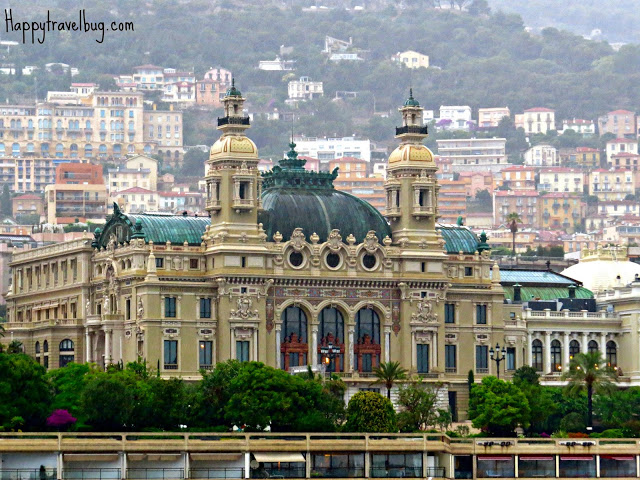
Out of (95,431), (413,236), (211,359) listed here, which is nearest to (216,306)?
(211,359)

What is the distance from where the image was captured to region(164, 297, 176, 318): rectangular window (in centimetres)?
19062

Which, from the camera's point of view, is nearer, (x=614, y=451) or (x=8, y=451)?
(x=8, y=451)

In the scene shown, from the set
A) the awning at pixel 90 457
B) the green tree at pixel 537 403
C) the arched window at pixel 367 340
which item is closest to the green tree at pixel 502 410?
the green tree at pixel 537 403

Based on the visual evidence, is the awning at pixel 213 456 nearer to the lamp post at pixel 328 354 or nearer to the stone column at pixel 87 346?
the lamp post at pixel 328 354

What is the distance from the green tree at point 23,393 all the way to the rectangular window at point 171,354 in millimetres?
26655

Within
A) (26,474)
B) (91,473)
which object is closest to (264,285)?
(91,473)

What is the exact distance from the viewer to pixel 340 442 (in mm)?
155500

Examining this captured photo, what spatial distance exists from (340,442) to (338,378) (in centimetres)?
3022

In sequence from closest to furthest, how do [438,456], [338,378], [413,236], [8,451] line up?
[8,451] → [438,456] → [338,378] → [413,236]

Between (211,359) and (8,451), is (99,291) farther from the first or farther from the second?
(8,451)

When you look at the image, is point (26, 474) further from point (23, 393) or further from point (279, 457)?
point (279, 457)

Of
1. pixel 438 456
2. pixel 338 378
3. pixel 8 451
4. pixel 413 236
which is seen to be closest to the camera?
pixel 8 451

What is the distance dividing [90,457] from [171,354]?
40.2 meters

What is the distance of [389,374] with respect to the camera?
181m
